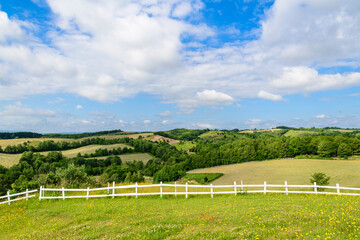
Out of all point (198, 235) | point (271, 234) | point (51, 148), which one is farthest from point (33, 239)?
point (51, 148)

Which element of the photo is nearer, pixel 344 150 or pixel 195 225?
pixel 195 225

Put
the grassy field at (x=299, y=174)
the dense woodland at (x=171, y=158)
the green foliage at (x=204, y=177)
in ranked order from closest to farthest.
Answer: the grassy field at (x=299, y=174)
the green foliage at (x=204, y=177)
the dense woodland at (x=171, y=158)

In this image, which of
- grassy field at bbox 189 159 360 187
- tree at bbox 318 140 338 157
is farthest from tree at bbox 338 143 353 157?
grassy field at bbox 189 159 360 187

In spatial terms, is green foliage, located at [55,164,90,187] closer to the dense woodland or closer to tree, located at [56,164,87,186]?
tree, located at [56,164,87,186]

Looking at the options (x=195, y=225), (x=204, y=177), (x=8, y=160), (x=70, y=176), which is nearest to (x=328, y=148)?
(x=204, y=177)

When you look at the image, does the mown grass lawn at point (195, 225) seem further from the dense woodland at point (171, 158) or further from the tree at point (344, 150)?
the tree at point (344, 150)

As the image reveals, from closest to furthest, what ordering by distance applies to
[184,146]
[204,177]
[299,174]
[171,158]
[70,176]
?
1. [70,176]
2. [299,174]
3. [204,177]
4. [171,158]
5. [184,146]

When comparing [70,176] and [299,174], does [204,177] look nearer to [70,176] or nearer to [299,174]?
[299,174]

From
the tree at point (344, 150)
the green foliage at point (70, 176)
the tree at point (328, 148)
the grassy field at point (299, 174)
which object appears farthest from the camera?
the tree at point (328, 148)

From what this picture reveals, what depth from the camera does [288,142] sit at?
304 feet

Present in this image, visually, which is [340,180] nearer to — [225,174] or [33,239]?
[225,174]

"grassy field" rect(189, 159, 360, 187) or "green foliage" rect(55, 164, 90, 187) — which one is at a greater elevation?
"green foliage" rect(55, 164, 90, 187)

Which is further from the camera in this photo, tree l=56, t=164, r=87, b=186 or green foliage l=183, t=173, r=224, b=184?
green foliage l=183, t=173, r=224, b=184

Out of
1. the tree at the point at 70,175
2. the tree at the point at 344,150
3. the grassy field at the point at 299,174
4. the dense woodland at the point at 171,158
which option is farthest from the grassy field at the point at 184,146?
the tree at the point at 70,175
